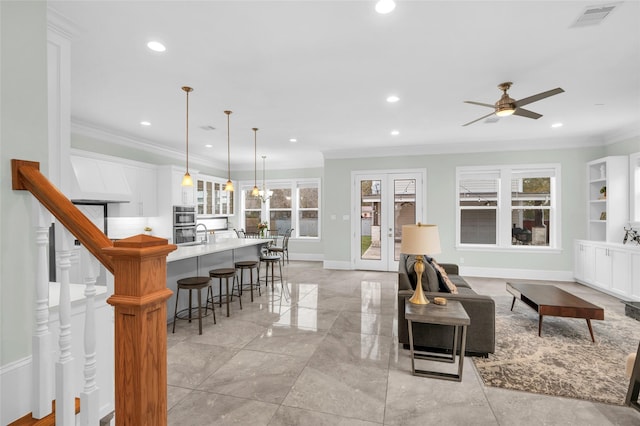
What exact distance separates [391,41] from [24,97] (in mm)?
2602

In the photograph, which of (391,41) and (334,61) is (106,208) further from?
(391,41)

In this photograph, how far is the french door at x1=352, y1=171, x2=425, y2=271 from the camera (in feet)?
23.4

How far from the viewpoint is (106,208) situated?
5.48m

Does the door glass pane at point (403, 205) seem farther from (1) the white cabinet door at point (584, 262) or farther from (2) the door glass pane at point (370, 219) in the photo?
(1) the white cabinet door at point (584, 262)

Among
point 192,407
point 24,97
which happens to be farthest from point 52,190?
point 192,407

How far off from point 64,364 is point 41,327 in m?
0.20

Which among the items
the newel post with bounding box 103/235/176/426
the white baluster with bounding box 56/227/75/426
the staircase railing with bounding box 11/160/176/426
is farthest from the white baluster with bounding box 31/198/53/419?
the newel post with bounding box 103/235/176/426

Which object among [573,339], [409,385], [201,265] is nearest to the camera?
[409,385]

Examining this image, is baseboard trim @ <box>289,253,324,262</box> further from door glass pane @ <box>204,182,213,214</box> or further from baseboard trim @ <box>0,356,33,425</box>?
baseboard trim @ <box>0,356,33,425</box>

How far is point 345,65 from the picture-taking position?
10.5ft

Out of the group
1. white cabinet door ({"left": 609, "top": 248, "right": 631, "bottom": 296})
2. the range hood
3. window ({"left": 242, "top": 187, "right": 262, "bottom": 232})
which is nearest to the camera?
the range hood

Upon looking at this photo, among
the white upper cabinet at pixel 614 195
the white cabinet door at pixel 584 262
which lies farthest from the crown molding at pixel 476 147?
the white cabinet door at pixel 584 262

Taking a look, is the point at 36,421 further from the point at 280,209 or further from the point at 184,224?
the point at 280,209

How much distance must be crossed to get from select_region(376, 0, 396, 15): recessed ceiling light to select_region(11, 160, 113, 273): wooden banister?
2.29 m
